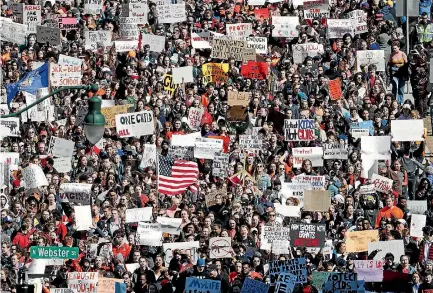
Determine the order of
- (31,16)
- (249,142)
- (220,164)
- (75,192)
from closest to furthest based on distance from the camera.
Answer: (75,192) → (220,164) → (249,142) → (31,16)

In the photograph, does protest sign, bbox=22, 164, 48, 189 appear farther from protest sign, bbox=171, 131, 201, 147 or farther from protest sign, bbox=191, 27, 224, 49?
protest sign, bbox=191, 27, 224, 49

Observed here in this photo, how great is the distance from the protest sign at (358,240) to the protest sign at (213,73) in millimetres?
5596

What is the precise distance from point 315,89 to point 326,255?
5.00 meters

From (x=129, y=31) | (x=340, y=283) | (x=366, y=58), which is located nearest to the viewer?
(x=340, y=283)

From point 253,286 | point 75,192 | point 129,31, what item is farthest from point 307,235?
point 129,31

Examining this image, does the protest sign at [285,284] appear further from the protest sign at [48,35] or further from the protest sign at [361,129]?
the protest sign at [48,35]

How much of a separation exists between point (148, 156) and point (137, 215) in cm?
199

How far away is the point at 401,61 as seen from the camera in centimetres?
4041

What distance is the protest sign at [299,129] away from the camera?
37984mm

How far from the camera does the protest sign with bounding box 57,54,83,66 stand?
39344 millimetres

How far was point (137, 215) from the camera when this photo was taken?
1400 inches

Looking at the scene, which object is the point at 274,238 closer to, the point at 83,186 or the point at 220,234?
the point at 220,234

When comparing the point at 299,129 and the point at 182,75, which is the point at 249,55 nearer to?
the point at 182,75

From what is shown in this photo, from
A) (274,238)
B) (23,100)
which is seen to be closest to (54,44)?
(23,100)
